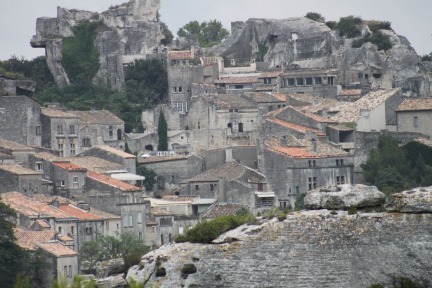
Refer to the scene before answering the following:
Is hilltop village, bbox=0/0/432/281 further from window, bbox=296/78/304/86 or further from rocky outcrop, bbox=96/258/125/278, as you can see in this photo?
rocky outcrop, bbox=96/258/125/278

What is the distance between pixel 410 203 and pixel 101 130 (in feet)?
193

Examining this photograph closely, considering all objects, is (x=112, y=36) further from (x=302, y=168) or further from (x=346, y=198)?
(x=346, y=198)

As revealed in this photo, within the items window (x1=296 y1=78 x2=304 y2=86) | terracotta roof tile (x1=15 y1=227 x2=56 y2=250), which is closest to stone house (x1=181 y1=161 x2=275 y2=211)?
terracotta roof tile (x1=15 y1=227 x2=56 y2=250)

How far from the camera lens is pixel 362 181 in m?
106

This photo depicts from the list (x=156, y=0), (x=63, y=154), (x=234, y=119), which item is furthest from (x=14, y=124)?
(x=156, y=0)

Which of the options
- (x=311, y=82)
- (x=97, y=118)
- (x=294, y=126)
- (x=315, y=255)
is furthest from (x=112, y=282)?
(x=311, y=82)

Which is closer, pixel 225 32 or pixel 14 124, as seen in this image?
pixel 14 124

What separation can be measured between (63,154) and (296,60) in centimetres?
2042

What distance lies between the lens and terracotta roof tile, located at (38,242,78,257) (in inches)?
3494

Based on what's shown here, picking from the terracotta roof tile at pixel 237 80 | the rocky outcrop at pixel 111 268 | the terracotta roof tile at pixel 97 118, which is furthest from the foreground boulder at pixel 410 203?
the terracotta roof tile at pixel 237 80

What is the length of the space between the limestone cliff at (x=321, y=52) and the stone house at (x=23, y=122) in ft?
60.4

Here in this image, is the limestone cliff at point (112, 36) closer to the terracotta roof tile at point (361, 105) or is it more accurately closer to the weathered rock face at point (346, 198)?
the terracotta roof tile at point (361, 105)

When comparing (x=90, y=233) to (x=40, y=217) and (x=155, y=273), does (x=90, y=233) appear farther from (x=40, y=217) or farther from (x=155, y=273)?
(x=155, y=273)

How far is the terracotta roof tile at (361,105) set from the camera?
113688mm
